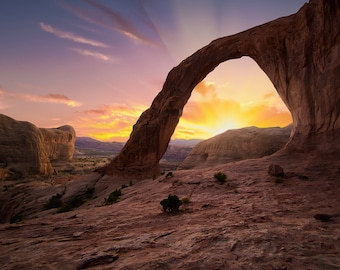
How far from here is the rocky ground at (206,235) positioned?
17.2 ft

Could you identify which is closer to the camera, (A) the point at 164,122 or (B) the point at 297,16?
(B) the point at 297,16

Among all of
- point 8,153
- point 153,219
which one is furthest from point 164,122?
point 8,153

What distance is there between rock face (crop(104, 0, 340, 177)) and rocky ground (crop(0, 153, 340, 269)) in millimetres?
7072

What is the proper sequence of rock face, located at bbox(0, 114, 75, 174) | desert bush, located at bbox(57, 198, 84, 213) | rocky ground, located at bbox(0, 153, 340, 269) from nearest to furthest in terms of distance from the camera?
rocky ground, located at bbox(0, 153, 340, 269) < desert bush, located at bbox(57, 198, 84, 213) < rock face, located at bbox(0, 114, 75, 174)

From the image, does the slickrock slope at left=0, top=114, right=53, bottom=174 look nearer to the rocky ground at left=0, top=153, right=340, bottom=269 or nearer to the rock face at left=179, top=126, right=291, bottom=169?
the rock face at left=179, top=126, right=291, bottom=169

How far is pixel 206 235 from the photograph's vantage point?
675 cm

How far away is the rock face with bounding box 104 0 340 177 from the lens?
1816 cm

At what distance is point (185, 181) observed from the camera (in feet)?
56.5

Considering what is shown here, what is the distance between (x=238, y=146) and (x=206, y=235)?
44.7 meters

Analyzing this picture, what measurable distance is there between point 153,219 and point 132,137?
23.5 metres

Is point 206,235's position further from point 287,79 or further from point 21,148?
point 21,148

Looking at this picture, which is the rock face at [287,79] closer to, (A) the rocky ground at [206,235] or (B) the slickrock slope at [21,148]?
(A) the rocky ground at [206,235]

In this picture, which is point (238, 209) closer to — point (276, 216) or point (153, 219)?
point (276, 216)

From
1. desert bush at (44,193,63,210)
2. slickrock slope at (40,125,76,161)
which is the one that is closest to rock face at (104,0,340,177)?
desert bush at (44,193,63,210)
